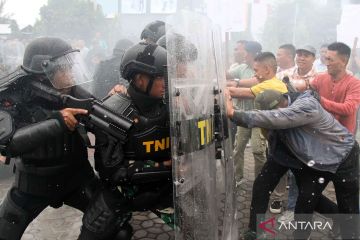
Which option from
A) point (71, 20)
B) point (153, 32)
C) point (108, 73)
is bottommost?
point (108, 73)

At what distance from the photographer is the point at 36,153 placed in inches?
98.2

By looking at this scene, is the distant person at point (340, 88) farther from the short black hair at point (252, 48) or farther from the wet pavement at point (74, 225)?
the short black hair at point (252, 48)

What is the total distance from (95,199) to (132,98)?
0.71 m

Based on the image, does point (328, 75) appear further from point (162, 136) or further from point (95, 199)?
point (95, 199)

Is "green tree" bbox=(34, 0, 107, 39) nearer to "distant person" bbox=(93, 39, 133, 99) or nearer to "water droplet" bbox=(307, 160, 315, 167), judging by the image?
"distant person" bbox=(93, 39, 133, 99)

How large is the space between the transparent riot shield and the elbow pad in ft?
2.56

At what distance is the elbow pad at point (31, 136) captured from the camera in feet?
7.33

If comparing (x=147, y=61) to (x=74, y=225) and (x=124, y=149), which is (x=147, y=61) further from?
(x=74, y=225)

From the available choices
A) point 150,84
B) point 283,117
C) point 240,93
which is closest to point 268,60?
point 240,93

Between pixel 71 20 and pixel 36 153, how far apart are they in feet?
73.7

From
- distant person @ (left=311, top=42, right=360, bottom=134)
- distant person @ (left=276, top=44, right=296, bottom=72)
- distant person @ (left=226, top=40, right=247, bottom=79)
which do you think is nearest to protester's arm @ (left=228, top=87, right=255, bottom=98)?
distant person @ (left=311, top=42, right=360, bottom=134)

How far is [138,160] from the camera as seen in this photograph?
237 cm

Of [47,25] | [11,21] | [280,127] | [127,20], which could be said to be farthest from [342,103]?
[127,20]

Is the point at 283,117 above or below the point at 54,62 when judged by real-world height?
below
